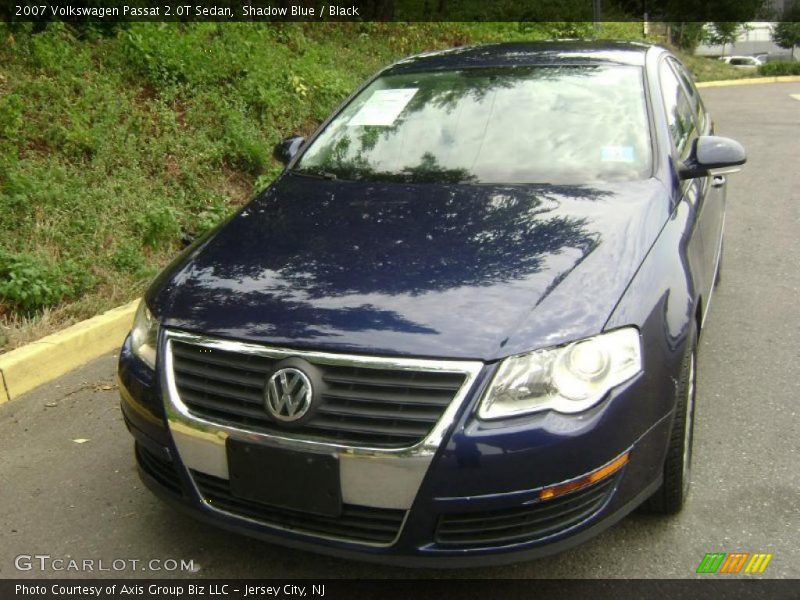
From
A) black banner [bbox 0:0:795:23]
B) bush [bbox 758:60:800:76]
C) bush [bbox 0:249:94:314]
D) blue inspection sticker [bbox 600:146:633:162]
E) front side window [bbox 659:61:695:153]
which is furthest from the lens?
bush [bbox 758:60:800:76]

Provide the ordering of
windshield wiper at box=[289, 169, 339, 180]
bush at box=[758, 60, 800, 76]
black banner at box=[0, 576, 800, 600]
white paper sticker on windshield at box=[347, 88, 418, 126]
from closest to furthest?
black banner at box=[0, 576, 800, 600] → windshield wiper at box=[289, 169, 339, 180] → white paper sticker on windshield at box=[347, 88, 418, 126] → bush at box=[758, 60, 800, 76]

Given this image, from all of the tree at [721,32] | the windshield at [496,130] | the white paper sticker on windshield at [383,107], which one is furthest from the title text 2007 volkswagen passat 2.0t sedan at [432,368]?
the tree at [721,32]

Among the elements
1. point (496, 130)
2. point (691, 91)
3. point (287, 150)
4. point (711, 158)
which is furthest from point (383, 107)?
point (691, 91)

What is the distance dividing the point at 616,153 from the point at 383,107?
3.96ft

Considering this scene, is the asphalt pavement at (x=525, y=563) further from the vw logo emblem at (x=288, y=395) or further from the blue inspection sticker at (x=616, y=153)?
the blue inspection sticker at (x=616, y=153)

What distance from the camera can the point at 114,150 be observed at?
644 cm

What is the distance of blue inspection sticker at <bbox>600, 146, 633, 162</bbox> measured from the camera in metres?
3.42

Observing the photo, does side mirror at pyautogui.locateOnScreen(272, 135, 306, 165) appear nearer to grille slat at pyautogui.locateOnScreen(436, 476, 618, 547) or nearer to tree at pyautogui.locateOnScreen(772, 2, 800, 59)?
grille slat at pyautogui.locateOnScreen(436, 476, 618, 547)

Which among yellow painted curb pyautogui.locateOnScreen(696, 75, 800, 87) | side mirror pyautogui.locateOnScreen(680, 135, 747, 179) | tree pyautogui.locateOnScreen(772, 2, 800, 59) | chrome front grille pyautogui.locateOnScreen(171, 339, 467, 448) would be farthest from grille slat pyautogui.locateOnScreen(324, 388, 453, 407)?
tree pyautogui.locateOnScreen(772, 2, 800, 59)

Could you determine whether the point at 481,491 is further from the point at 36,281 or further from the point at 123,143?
the point at 123,143

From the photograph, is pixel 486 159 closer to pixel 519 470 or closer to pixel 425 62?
pixel 425 62

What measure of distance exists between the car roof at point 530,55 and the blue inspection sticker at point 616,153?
2.35 ft

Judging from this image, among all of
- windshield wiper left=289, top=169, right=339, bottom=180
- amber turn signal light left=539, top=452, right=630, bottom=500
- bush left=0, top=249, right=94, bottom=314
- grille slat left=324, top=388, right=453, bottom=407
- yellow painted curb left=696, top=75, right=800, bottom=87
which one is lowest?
yellow painted curb left=696, top=75, right=800, bottom=87

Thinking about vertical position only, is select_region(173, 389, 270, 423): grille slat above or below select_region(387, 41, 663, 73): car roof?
→ below
